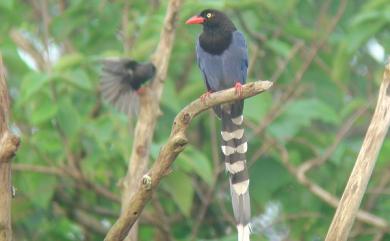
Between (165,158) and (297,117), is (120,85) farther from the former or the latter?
(165,158)

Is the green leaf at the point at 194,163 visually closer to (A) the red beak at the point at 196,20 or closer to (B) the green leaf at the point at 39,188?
(A) the red beak at the point at 196,20

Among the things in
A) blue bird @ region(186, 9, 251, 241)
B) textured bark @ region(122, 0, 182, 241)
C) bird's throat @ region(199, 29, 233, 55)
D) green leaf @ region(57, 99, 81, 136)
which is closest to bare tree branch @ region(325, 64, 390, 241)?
blue bird @ region(186, 9, 251, 241)

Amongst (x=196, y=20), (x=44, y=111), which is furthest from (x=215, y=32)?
(x=44, y=111)

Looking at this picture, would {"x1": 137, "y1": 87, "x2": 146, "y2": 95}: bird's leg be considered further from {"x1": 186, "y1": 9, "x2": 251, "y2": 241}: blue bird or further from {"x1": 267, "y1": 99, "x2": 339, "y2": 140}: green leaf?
{"x1": 267, "y1": 99, "x2": 339, "y2": 140}: green leaf

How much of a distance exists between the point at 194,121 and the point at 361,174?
12.6ft

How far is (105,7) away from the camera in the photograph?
10.7m

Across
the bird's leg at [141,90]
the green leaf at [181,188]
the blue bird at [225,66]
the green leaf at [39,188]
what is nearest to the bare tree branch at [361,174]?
the blue bird at [225,66]

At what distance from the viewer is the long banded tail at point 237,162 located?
24.7 feet

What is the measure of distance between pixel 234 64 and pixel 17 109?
7.26ft

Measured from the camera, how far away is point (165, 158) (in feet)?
21.3

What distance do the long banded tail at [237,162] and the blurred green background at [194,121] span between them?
87 cm

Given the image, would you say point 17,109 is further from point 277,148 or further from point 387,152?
point 387,152

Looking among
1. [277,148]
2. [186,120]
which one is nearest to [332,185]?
[277,148]

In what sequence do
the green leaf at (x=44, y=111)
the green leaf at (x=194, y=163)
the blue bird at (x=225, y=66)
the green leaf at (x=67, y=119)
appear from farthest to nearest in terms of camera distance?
the green leaf at (x=67, y=119) → the green leaf at (x=44, y=111) → the green leaf at (x=194, y=163) → the blue bird at (x=225, y=66)
